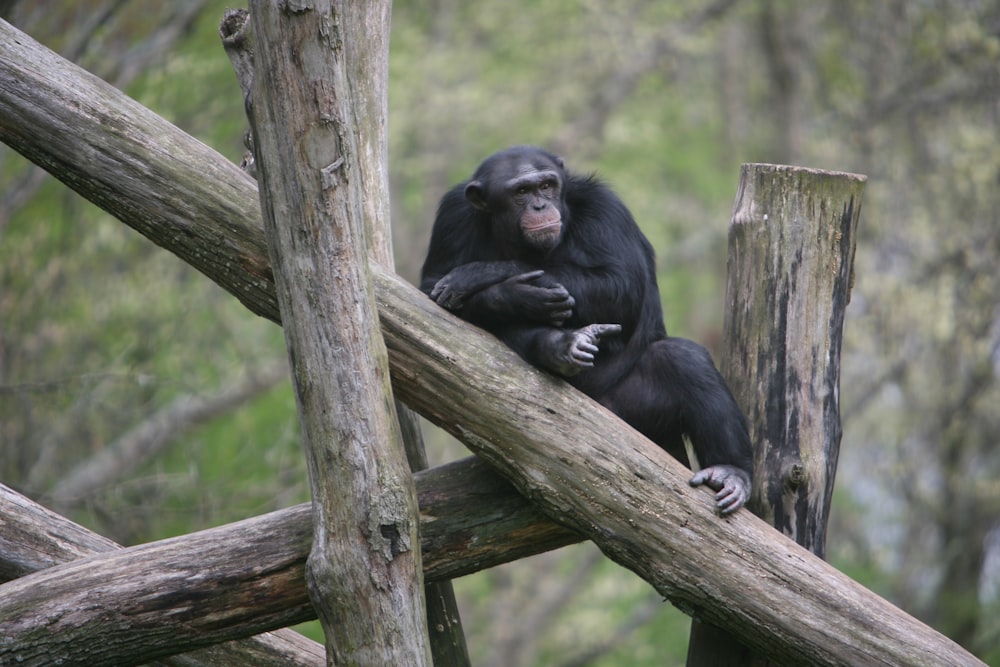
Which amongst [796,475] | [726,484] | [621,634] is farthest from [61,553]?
[621,634]

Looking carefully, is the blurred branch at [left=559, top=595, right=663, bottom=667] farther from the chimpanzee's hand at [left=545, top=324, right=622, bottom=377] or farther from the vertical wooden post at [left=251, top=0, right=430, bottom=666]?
the vertical wooden post at [left=251, top=0, right=430, bottom=666]

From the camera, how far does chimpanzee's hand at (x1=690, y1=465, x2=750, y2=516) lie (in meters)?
3.58

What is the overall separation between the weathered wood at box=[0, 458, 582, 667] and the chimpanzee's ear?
1309 mm

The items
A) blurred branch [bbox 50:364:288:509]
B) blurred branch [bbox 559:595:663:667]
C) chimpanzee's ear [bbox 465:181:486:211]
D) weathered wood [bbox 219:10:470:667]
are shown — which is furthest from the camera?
blurred branch [bbox 559:595:663:667]

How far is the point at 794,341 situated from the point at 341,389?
75.2 inches

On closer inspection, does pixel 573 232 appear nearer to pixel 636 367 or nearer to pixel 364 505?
pixel 636 367

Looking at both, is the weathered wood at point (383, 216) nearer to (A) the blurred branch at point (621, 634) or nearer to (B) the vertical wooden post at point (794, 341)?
(B) the vertical wooden post at point (794, 341)

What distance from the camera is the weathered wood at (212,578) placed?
3.62 metres

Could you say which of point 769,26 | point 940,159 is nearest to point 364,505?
point 940,159

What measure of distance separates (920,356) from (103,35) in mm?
8081

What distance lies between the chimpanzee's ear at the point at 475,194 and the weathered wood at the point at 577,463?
106 centimetres

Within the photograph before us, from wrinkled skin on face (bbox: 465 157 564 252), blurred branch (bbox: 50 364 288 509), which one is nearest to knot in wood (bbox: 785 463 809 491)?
wrinkled skin on face (bbox: 465 157 564 252)

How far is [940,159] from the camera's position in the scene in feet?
34.8

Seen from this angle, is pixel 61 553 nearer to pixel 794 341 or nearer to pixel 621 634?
pixel 794 341
